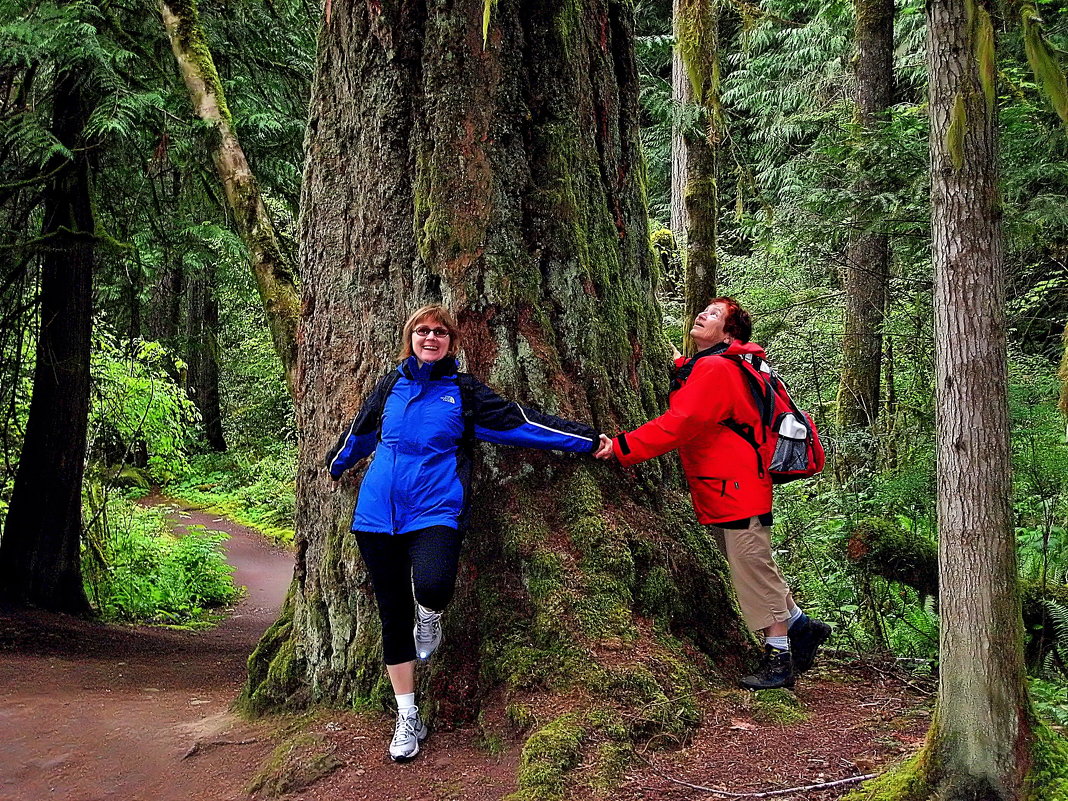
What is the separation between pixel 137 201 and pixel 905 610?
827 centimetres

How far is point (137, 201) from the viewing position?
955 cm

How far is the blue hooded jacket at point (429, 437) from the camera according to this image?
419 cm

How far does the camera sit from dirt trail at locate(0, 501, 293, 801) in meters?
4.38

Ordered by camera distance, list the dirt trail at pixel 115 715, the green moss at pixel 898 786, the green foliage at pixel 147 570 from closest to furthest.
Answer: the green moss at pixel 898 786 < the dirt trail at pixel 115 715 < the green foliage at pixel 147 570

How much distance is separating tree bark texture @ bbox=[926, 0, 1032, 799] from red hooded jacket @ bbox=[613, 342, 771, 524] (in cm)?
149

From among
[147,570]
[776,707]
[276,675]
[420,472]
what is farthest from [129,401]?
[776,707]

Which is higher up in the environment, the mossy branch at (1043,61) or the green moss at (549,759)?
the mossy branch at (1043,61)

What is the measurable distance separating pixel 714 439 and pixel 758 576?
71 cm

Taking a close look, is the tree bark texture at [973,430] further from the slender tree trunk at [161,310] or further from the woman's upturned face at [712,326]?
the slender tree trunk at [161,310]

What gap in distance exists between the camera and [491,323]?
466 centimetres

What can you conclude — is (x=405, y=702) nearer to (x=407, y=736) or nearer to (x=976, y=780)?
(x=407, y=736)

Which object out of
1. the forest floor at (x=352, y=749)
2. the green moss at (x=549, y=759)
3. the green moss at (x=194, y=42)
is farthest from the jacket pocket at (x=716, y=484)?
the green moss at (x=194, y=42)

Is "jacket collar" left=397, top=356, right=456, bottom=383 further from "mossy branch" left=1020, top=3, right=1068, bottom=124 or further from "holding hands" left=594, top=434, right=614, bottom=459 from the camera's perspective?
"mossy branch" left=1020, top=3, right=1068, bottom=124

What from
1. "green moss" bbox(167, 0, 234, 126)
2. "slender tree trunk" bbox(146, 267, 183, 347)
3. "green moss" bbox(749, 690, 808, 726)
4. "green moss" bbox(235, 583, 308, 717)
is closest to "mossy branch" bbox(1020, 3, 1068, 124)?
"green moss" bbox(749, 690, 808, 726)
